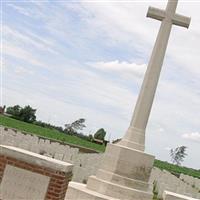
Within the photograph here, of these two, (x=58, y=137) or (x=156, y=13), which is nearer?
(x=156, y=13)

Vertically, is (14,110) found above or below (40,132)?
above

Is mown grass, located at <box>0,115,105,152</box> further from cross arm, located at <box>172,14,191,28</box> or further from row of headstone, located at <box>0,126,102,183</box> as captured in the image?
cross arm, located at <box>172,14,191,28</box>

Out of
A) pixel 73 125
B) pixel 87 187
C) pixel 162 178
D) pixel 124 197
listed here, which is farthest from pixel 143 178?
pixel 73 125

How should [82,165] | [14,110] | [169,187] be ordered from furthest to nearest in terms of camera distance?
[14,110] → [82,165] → [169,187]

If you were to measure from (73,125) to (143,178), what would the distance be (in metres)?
88.4

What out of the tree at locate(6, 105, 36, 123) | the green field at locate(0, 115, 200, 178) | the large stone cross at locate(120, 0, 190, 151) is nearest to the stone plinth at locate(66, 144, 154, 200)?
the large stone cross at locate(120, 0, 190, 151)

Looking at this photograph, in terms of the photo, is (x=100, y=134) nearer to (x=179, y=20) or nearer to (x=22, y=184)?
(x=179, y=20)

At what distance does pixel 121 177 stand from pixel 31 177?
56.2 inches

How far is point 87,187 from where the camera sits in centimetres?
729

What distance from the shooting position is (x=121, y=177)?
704 cm

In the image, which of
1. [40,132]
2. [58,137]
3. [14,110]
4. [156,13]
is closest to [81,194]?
[156,13]

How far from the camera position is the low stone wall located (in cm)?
670

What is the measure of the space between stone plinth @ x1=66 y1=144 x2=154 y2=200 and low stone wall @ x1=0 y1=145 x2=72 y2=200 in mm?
400

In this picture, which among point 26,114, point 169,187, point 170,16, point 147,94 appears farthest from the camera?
point 26,114
